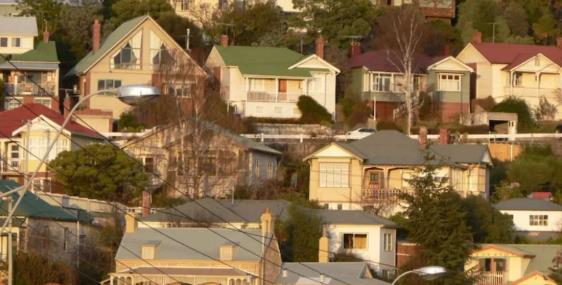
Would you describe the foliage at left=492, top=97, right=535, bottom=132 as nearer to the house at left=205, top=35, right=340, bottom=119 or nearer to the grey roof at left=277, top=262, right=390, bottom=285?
the house at left=205, top=35, right=340, bottom=119

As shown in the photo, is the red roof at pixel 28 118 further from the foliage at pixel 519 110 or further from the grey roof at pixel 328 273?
the foliage at pixel 519 110

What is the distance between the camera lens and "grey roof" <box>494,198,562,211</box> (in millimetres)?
80875

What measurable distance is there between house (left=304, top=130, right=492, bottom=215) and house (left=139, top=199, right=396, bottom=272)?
22.2 ft

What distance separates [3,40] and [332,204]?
26.3 meters

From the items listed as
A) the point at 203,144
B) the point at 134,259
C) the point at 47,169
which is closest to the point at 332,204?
the point at 203,144

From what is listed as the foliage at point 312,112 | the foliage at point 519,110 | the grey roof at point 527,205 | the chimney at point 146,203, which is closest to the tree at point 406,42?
the foliage at point 312,112

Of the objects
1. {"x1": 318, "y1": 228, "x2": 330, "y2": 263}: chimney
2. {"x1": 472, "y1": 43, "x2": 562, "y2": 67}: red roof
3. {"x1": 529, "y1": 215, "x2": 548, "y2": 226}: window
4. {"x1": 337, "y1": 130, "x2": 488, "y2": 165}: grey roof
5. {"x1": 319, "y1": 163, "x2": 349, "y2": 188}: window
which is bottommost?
{"x1": 318, "y1": 228, "x2": 330, "y2": 263}: chimney

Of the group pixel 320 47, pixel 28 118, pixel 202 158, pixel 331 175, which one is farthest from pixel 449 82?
pixel 28 118

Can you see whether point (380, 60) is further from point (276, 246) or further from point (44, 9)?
point (276, 246)

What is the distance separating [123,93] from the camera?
1238 inches

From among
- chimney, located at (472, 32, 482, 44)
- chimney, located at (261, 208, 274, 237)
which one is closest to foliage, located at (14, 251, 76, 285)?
chimney, located at (261, 208, 274, 237)

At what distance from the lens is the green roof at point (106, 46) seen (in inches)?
3954

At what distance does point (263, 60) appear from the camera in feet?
335

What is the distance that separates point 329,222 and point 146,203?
6.64 metres
